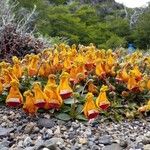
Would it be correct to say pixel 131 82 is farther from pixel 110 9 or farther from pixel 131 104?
pixel 110 9

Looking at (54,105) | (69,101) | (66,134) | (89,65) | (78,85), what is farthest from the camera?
(89,65)

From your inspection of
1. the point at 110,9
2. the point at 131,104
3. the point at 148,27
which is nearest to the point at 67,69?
the point at 131,104

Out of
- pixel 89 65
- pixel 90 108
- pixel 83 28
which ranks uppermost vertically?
pixel 83 28

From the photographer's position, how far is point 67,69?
5090mm

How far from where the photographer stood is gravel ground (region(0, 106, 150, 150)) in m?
3.96

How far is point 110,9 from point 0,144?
62.6 feet

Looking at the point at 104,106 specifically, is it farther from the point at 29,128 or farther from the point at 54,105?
the point at 29,128

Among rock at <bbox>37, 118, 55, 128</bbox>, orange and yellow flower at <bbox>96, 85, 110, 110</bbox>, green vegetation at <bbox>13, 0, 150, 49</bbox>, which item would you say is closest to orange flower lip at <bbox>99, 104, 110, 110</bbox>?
orange and yellow flower at <bbox>96, 85, 110, 110</bbox>

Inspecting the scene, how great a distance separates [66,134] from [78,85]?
0.74 meters

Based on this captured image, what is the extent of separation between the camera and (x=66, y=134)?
420 centimetres

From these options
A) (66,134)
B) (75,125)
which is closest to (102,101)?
(75,125)

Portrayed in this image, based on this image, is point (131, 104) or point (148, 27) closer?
point (131, 104)

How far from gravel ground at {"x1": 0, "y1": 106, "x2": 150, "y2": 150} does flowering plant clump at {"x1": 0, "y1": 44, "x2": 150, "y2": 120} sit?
85mm

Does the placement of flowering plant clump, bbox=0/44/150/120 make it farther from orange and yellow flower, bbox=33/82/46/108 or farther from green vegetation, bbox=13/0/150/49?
green vegetation, bbox=13/0/150/49
